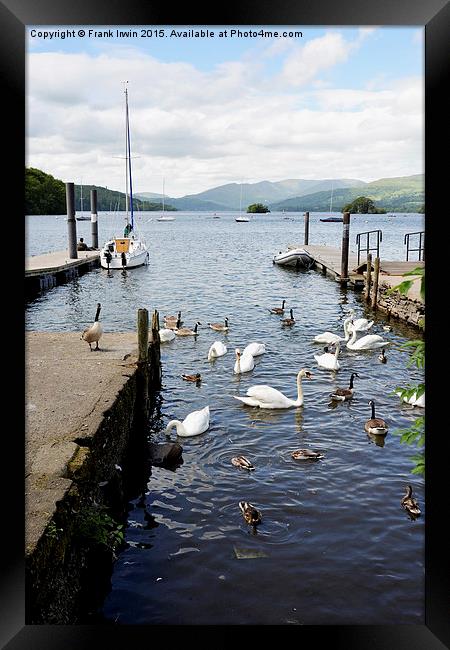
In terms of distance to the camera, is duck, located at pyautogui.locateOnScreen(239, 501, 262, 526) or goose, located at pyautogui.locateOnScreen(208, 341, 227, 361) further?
goose, located at pyautogui.locateOnScreen(208, 341, 227, 361)

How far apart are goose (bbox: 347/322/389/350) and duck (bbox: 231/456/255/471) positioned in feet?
23.4

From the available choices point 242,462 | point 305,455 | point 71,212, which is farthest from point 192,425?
point 71,212

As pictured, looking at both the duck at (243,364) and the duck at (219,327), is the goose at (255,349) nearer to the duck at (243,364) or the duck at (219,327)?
the duck at (243,364)

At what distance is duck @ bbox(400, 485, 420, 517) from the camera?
668 cm

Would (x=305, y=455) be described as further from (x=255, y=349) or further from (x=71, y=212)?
(x=71, y=212)

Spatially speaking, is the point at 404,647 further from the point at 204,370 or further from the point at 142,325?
the point at 204,370

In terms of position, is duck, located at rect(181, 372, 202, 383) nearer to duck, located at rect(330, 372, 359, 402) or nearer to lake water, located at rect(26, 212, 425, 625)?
lake water, located at rect(26, 212, 425, 625)

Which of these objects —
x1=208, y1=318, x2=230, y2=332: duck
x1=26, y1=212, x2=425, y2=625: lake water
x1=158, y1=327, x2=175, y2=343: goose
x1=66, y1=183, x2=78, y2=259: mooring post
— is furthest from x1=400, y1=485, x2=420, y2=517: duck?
x1=66, y1=183, x2=78, y2=259: mooring post

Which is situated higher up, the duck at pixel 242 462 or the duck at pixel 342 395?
the duck at pixel 342 395

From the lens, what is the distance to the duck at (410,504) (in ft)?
21.9

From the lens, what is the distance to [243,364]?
12.6 m

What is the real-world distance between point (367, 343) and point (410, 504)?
7.94 meters

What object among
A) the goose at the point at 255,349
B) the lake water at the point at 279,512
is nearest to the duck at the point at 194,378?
the lake water at the point at 279,512
